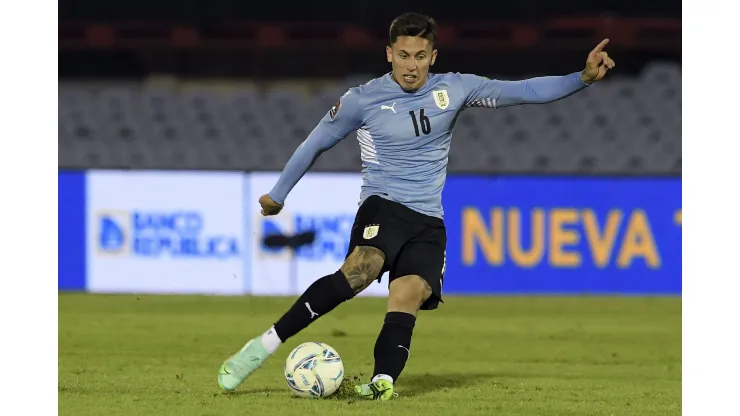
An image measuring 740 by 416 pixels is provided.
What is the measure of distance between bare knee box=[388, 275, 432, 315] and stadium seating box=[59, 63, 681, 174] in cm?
821

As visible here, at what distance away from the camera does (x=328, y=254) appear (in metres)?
13.3

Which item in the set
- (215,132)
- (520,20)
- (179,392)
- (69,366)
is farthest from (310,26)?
(179,392)

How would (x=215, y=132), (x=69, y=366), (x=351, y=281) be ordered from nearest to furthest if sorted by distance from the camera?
(x=351, y=281) < (x=69, y=366) < (x=215, y=132)

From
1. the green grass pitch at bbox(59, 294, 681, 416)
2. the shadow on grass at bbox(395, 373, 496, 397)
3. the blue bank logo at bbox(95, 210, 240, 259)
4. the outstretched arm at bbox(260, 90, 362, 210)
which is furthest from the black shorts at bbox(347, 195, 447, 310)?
the blue bank logo at bbox(95, 210, 240, 259)

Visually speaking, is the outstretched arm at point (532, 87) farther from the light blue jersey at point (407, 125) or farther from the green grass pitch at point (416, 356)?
the green grass pitch at point (416, 356)

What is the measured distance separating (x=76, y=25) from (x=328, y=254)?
866 cm

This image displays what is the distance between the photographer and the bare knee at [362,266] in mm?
6285

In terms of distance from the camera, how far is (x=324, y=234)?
13.3 m

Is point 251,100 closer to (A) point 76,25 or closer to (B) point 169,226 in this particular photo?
(B) point 169,226

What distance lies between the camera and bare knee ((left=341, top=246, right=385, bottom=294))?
6285 millimetres

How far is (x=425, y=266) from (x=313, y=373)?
765 millimetres

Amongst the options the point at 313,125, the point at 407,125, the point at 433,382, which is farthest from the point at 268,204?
the point at 313,125

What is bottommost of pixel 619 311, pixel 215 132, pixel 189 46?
pixel 619 311

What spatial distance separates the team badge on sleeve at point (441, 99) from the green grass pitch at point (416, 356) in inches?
57.3
